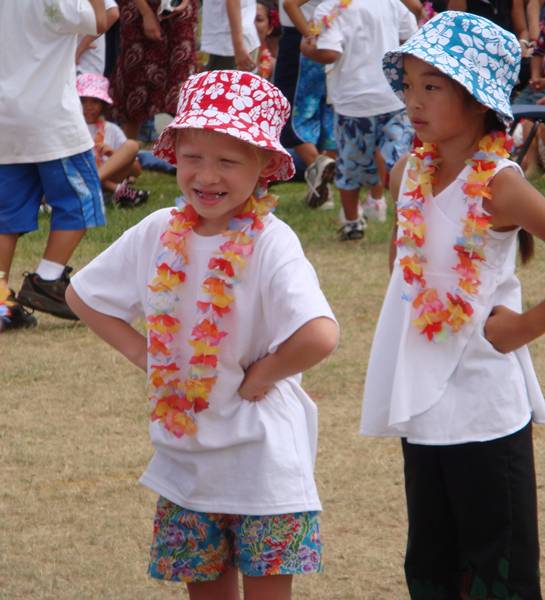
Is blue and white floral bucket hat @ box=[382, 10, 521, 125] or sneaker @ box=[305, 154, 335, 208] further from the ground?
blue and white floral bucket hat @ box=[382, 10, 521, 125]

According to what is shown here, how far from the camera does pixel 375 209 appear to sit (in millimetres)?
8742

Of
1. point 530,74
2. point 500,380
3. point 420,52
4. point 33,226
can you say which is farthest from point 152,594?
point 530,74

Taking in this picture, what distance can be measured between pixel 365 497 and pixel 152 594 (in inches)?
36.0

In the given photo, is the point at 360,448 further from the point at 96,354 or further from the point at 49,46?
the point at 49,46

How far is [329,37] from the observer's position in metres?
8.12

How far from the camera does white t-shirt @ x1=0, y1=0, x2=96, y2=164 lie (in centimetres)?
609

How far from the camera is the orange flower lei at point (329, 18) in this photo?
26.7 feet

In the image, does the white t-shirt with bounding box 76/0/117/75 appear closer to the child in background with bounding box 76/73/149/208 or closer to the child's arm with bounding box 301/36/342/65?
the child in background with bounding box 76/73/149/208

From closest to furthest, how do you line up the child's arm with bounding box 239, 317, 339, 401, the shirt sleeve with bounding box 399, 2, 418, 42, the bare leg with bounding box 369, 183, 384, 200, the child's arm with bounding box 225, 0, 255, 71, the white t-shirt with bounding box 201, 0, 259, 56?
the child's arm with bounding box 239, 317, 339, 401 < the shirt sleeve with bounding box 399, 2, 418, 42 < the bare leg with bounding box 369, 183, 384, 200 < the child's arm with bounding box 225, 0, 255, 71 < the white t-shirt with bounding box 201, 0, 259, 56

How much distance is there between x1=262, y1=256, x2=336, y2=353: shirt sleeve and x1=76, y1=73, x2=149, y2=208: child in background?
653 centimetres

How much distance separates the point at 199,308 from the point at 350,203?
5.41 metres

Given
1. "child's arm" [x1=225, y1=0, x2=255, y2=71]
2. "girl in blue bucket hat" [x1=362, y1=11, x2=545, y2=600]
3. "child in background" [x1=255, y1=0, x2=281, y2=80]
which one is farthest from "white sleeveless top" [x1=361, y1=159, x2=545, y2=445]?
"child in background" [x1=255, y1=0, x2=281, y2=80]

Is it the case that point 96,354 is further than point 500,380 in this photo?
Yes

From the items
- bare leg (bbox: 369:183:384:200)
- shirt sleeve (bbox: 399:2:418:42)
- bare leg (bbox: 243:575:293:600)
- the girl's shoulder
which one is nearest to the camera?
bare leg (bbox: 243:575:293:600)
